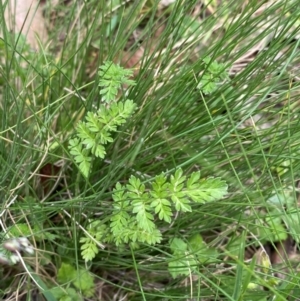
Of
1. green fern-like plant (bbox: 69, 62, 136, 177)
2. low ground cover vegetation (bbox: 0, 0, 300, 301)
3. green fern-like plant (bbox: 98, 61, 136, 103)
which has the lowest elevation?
low ground cover vegetation (bbox: 0, 0, 300, 301)

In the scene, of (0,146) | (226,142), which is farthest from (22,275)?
(226,142)

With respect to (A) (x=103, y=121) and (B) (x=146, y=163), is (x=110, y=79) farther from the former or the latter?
(B) (x=146, y=163)

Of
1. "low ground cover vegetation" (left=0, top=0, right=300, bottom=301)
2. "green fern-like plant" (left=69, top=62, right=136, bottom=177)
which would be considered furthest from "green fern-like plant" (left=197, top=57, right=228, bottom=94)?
"green fern-like plant" (left=69, top=62, right=136, bottom=177)

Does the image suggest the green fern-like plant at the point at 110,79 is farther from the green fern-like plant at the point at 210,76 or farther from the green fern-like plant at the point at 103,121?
the green fern-like plant at the point at 210,76

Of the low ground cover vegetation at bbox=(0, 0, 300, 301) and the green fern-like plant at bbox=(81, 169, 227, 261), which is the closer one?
the green fern-like plant at bbox=(81, 169, 227, 261)

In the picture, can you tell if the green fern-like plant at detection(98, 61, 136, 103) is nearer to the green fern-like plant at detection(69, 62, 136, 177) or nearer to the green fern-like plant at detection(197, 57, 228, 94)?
the green fern-like plant at detection(69, 62, 136, 177)

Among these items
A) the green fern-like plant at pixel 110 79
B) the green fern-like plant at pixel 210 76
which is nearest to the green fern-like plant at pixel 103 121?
the green fern-like plant at pixel 110 79

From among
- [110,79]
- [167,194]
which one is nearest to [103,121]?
[110,79]

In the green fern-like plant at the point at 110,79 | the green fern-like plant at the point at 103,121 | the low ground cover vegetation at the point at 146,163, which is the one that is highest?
the green fern-like plant at the point at 110,79
